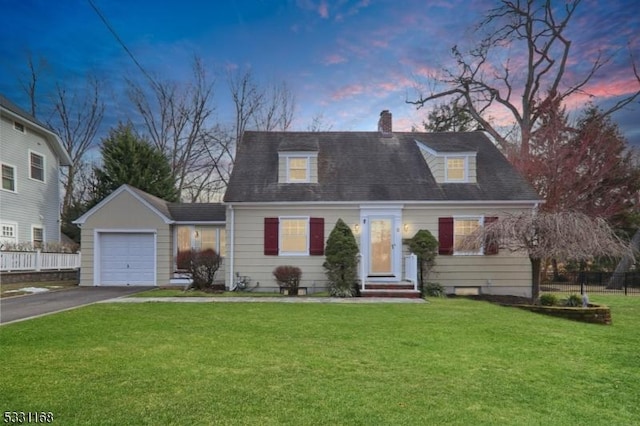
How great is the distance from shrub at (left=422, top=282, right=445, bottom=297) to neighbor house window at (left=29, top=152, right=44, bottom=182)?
1888 centimetres

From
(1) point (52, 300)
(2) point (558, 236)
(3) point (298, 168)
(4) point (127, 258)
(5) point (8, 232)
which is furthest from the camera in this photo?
(5) point (8, 232)

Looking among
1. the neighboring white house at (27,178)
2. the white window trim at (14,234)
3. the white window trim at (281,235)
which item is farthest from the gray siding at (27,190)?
the white window trim at (281,235)

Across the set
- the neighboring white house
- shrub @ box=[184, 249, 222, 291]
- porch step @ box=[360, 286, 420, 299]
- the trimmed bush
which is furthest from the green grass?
the neighboring white house

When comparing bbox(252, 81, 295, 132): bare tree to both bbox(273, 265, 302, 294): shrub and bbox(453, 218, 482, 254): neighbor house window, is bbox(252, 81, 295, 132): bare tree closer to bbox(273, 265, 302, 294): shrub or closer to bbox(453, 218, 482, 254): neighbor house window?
bbox(273, 265, 302, 294): shrub

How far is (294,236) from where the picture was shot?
1339cm

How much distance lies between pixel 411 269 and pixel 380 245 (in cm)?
140

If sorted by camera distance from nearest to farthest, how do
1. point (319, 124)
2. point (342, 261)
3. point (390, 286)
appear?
point (342, 261)
point (390, 286)
point (319, 124)

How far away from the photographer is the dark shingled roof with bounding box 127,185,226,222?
14.7m

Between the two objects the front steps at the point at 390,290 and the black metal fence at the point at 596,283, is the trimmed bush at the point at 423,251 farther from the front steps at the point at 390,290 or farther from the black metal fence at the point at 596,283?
the black metal fence at the point at 596,283

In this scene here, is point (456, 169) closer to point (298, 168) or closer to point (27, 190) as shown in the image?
point (298, 168)

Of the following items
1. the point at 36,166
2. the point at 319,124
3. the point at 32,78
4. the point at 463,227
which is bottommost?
the point at 463,227

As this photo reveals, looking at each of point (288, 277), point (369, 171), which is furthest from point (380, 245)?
point (288, 277)

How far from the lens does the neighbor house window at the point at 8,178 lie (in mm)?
16642

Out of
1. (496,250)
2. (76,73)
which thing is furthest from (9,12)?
(76,73)
